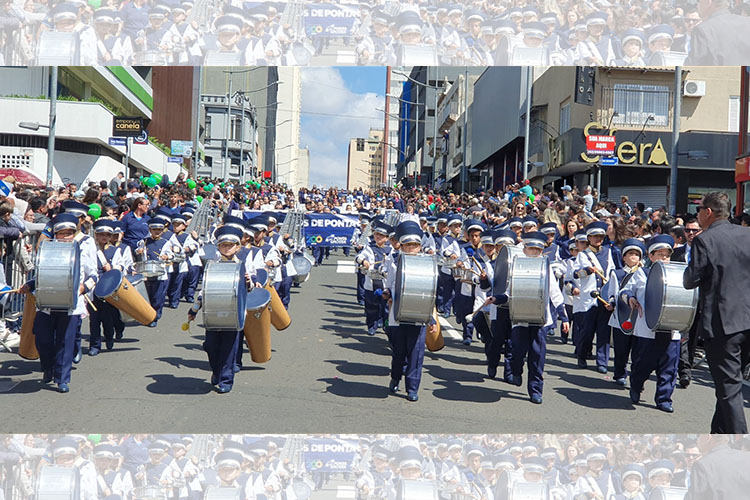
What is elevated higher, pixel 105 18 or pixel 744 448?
pixel 105 18

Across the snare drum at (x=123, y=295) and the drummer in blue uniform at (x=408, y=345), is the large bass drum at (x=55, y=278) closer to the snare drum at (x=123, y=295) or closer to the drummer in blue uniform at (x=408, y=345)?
the snare drum at (x=123, y=295)

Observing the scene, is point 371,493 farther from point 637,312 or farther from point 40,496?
point 637,312

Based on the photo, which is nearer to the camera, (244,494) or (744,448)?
(244,494)

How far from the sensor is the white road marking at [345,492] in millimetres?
4992

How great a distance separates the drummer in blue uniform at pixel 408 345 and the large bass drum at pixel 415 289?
0.70 ft

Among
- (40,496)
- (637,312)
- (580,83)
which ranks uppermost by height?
(580,83)

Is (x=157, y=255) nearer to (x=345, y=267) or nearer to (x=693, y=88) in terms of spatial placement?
(x=345, y=267)

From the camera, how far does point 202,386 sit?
8484 millimetres

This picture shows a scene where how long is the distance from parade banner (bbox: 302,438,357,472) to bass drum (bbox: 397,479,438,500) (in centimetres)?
48

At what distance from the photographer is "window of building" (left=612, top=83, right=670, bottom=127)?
30781 millimetres

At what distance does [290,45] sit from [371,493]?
622cm

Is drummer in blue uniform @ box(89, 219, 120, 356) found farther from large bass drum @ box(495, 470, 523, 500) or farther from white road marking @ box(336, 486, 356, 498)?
large bass drum @ box(495, 470, 523, 500)

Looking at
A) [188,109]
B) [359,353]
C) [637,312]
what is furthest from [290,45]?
[188,109]

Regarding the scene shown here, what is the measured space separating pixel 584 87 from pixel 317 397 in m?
24.7
